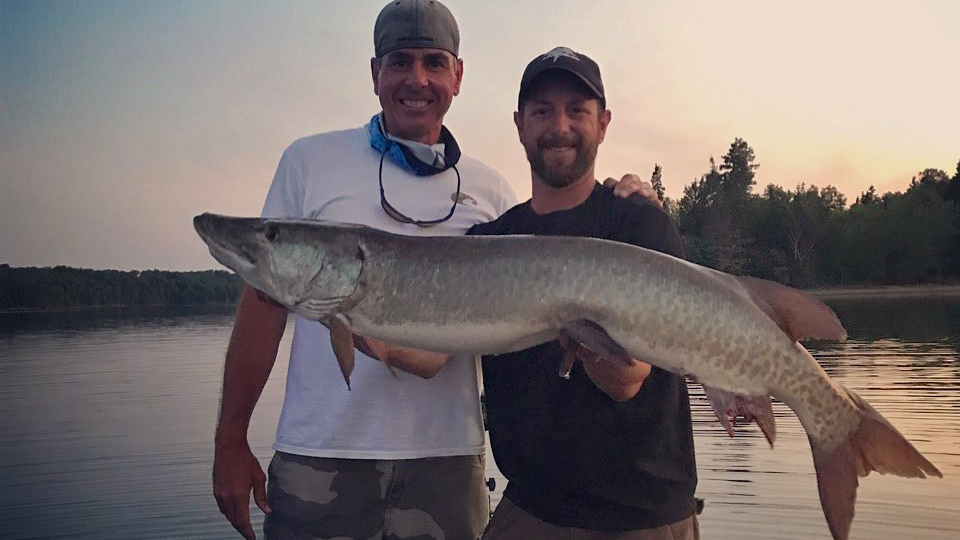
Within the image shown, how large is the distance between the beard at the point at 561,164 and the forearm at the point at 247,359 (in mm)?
1372

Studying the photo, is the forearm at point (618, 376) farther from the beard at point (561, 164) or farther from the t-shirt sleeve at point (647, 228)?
the beard at point (561, 164)

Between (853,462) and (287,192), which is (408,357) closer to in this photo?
(287,192)

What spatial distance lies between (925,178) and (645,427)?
74640mm

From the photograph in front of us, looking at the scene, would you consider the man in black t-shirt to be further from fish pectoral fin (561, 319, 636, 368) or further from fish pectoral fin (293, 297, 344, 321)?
fish pectoral fin (293, 297, 344, 321)

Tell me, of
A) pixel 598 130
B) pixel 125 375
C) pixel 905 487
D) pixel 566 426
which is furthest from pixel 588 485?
pixel 125 375

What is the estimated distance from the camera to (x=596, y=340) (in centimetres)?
300

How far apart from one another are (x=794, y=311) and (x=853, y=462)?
2.04 feet

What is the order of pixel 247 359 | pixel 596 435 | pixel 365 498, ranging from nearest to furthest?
pixel 596 435 < pixel 365 498 < pixel 247 359

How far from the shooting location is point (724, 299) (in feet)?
9.95

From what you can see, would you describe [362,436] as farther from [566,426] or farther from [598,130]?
[598,130]

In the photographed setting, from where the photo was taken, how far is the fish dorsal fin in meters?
3.09

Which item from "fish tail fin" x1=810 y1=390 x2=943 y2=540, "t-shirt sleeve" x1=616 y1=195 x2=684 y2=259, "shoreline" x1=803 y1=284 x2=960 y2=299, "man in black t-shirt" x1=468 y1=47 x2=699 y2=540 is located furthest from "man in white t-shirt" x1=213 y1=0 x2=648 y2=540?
"shoreline" x1=803 y1=284 x2=960 y2=299

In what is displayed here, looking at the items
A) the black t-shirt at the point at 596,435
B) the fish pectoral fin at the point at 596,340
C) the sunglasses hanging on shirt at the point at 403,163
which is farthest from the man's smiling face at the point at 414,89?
the fish pectoral fin at the point at 596,340

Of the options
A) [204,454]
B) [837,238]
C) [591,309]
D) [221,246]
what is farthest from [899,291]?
[221,246]
